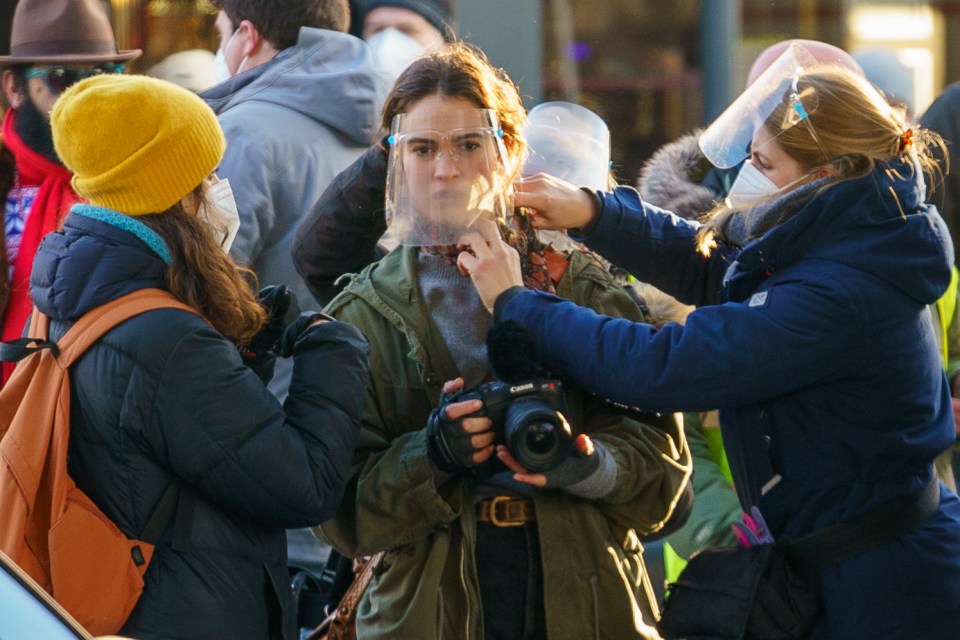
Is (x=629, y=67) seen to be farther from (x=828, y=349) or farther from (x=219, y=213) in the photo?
(x=828, y=349)

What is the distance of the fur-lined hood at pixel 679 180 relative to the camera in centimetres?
371

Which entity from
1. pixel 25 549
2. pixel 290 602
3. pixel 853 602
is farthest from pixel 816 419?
pixel 25 549

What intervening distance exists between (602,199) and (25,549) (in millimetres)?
1311

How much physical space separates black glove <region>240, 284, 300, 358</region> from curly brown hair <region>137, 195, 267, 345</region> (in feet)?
0.42

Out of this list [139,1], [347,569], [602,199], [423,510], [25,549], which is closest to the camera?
[25,549]

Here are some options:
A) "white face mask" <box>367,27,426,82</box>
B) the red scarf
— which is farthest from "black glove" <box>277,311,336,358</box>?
"white face mask" <box>367,27,426,82</box>

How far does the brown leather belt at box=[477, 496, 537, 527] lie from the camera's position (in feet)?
8.36

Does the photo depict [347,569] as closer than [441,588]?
No

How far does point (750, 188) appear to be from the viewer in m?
2.51

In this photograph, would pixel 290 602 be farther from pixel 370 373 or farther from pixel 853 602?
pixel 853 602

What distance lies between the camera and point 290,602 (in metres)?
2.53

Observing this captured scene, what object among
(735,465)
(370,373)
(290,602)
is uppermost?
(370,373)

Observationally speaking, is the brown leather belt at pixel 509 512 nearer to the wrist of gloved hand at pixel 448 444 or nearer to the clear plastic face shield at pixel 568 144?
the wrist of gloved hand at pixel 448 444

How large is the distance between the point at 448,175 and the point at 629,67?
3.18 metres
